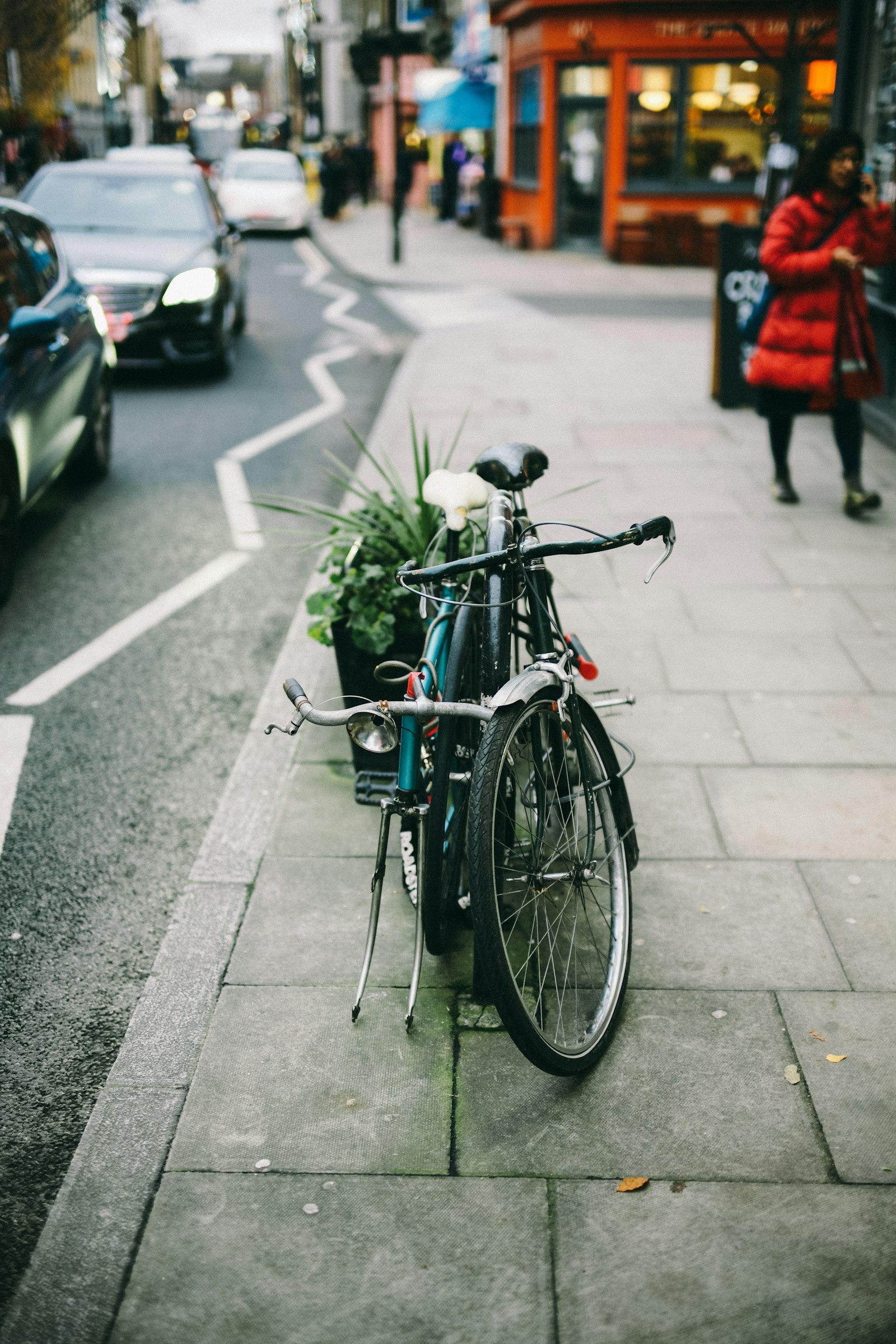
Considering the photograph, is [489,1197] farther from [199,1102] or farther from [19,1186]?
[19,1186]

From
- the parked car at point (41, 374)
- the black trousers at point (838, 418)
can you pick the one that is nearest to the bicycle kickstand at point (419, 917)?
the parked car at point (41, 374)

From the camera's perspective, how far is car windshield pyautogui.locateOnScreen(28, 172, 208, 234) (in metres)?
11.8

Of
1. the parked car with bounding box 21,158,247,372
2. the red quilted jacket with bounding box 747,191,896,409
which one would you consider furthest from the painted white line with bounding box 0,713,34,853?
the parked car with bounding box 21,158,247,372

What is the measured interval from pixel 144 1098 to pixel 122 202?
1091 centimetres

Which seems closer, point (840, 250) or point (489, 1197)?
point (489, 1197)

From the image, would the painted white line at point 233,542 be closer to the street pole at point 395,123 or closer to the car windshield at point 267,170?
the street pole at point 395,123

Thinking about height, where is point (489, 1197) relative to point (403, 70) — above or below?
below

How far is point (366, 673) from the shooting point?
4172 mm

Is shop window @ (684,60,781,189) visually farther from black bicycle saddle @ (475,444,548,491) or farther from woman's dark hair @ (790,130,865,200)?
black bicycle saddle @ (475,444,548,491)

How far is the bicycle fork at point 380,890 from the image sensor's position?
2.92m

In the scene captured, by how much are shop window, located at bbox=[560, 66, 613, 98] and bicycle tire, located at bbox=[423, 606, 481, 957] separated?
70.7 feet

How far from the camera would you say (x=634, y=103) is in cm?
2202

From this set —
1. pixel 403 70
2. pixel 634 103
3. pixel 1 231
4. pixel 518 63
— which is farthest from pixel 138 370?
pixel 403 70

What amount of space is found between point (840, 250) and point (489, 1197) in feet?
17.2
